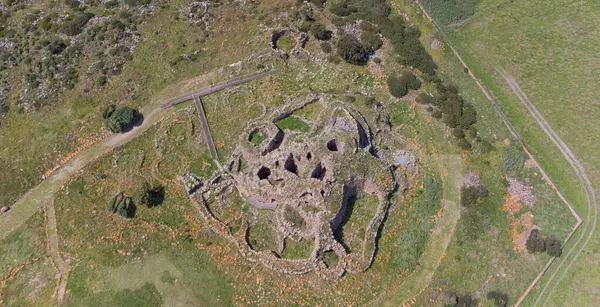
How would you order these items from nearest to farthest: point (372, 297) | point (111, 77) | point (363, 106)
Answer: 1. point (372, 297)
2. point (363, 106)
3. point (111, 77)

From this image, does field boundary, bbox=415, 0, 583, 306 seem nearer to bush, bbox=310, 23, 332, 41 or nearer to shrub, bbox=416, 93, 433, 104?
shrub, bbox=416, 93, 433, 104

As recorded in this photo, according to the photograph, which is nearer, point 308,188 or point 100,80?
point 308,188

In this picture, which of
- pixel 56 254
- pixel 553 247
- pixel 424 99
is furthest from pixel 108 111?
pixel 553 247

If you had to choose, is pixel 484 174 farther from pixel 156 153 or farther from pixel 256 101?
pixel 156 153

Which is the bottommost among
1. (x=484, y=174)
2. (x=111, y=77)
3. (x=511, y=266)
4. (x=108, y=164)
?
(x=511, y=266)

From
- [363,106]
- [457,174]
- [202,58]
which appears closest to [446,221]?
[457,174]

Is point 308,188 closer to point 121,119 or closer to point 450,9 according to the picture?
point 121,119

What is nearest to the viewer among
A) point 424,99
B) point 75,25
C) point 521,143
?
point 521,143
